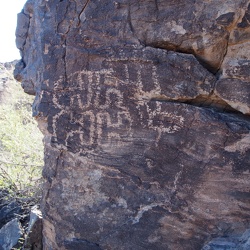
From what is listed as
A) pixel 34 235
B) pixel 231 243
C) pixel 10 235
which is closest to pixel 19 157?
pixel 10 235

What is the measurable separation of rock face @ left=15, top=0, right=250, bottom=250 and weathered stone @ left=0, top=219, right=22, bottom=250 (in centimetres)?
117

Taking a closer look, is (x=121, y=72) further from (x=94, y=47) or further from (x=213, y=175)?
(x=213, y=175)

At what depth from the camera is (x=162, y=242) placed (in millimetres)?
2613

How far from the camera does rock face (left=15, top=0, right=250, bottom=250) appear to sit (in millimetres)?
2369

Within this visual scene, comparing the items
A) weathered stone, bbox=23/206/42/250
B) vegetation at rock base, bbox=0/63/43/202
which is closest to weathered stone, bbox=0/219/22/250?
weathered stone, bbox=23/206/42/250

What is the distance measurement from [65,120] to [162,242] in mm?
1138

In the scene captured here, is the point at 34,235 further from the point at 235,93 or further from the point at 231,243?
the point at 235,93

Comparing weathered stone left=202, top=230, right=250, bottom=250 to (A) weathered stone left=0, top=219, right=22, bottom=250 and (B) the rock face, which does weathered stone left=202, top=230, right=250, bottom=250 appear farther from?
(A) weathered stone left=0, top=219, right=22, bottom=250

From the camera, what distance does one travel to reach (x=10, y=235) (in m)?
4.04

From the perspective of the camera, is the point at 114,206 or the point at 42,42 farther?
the point at 42,42

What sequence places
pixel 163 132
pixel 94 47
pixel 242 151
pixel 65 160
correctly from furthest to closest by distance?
pixel 65 160
pixel 94 47
pixel 163 132
pixel 242 151

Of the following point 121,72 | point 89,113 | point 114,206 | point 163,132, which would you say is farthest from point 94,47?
point 114,206

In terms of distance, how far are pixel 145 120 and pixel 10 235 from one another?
7.81 ft

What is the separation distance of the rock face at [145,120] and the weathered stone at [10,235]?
117 centimetres
